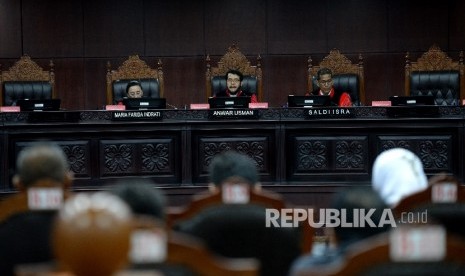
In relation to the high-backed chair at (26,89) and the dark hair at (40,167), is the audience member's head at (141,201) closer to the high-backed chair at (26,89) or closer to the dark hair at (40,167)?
the dark hair at (40,167)

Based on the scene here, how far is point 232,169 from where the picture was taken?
3371 mm

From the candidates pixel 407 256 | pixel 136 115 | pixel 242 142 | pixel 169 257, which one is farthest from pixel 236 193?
pixel 136 115

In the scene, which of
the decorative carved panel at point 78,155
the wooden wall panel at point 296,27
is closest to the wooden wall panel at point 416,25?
→ the wooden wall panel at point 296,27

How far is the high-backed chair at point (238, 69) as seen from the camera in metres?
8.70

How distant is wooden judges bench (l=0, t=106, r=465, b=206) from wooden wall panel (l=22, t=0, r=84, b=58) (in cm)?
353

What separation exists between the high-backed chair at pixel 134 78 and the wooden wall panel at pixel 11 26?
5.71 ft

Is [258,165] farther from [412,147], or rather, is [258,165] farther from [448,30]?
[448,30]

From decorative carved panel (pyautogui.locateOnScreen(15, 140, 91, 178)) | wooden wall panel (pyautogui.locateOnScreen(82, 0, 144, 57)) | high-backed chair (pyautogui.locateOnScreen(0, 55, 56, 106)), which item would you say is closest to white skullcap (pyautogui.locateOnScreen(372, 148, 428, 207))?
decorative carved panel (pyautogui.locateOnScreen(15, 140, 91, 178))

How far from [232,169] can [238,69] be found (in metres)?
5.87

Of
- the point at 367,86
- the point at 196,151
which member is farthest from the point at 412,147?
the point at 367,86

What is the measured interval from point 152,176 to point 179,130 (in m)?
0.45

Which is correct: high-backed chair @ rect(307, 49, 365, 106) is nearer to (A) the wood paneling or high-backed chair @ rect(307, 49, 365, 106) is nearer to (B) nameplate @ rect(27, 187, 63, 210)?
(A) the wood paneling

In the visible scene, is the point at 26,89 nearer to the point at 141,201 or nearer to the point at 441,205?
the point at 441,205

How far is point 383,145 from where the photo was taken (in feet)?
23.0
